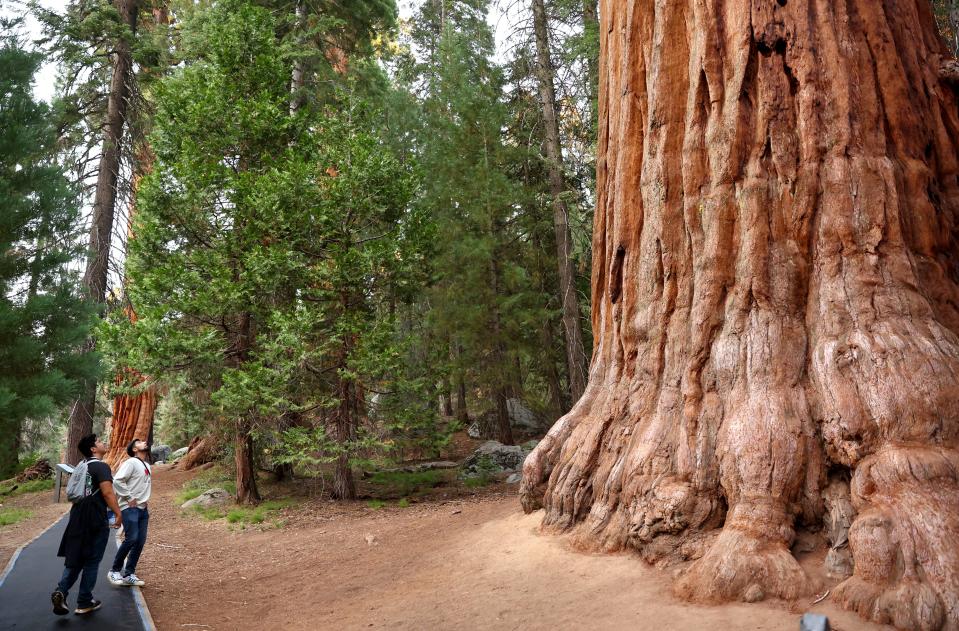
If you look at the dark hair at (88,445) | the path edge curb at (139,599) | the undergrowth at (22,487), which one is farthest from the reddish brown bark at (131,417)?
the dark hair at (88,445)

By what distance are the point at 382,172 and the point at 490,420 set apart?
10.2 meters

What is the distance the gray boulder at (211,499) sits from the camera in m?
13.3

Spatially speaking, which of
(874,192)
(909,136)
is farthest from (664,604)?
(909,136)

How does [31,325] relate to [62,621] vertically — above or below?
above

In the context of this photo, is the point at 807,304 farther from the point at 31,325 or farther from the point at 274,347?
the point at 31,325

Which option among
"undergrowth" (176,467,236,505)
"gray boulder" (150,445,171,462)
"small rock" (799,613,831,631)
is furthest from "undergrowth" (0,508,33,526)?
"small rock" (799,613,831,631)

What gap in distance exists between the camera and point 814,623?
3.84 m

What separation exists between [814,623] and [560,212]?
41.1ft

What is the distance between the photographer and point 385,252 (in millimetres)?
11852

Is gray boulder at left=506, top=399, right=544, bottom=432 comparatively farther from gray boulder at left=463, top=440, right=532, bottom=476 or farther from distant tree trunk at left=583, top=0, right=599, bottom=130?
distant tree trunk at left=583, top=0, right=599, bottom=130

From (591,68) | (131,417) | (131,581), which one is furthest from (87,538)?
(591,68)

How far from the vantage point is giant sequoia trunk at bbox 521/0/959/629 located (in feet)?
15.1

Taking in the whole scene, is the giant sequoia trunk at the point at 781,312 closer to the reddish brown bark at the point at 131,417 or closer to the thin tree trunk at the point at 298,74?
the thin tree trunk at the point at 298,74

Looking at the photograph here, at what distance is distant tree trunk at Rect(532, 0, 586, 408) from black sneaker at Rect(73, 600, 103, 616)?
1052 centimetres
